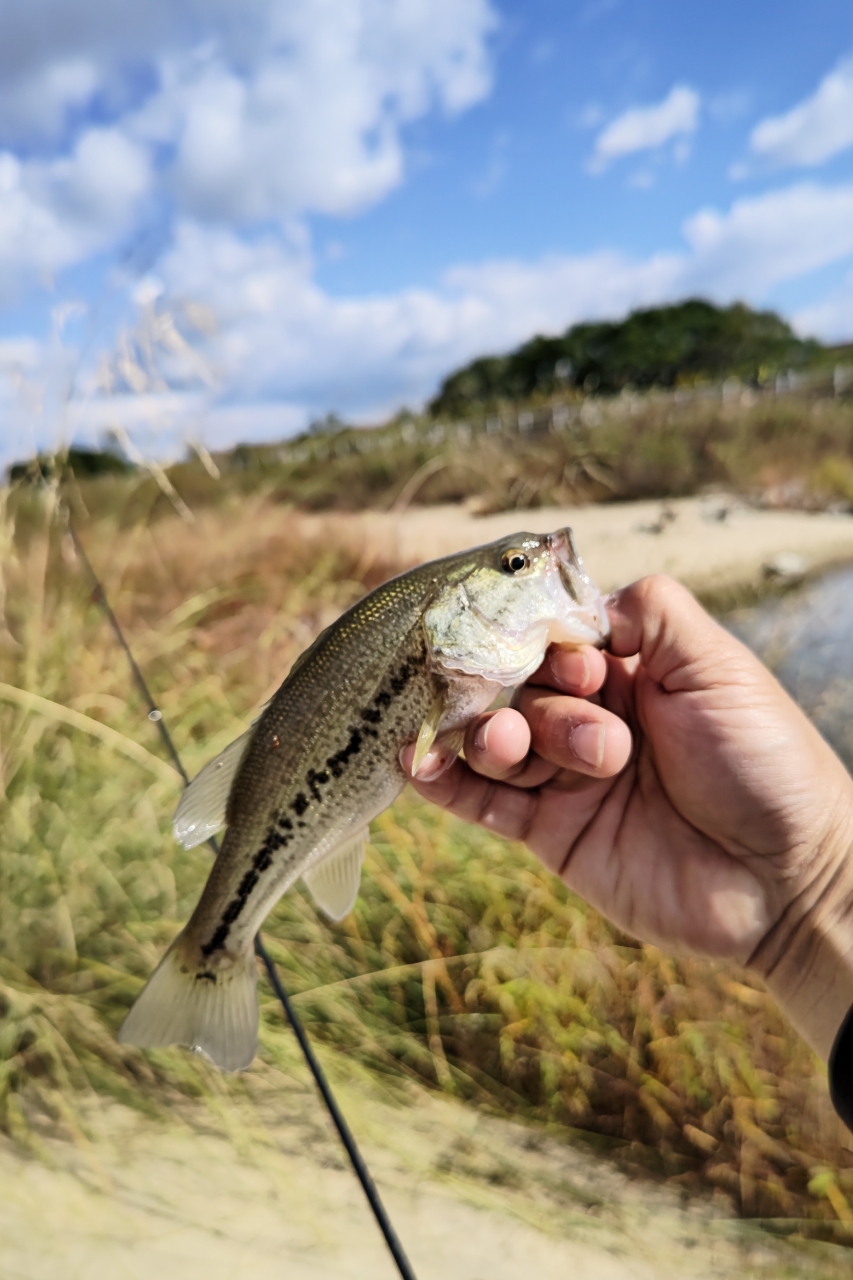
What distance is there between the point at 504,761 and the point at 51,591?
136 inches

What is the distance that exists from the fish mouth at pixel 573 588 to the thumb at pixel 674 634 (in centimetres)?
29

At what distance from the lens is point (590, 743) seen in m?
1.92

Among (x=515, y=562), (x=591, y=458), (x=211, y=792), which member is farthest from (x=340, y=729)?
(x=591, y=458)

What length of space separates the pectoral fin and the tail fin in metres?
0.60

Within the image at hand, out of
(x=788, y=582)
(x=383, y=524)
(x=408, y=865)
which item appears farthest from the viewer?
(x=788, y=582)

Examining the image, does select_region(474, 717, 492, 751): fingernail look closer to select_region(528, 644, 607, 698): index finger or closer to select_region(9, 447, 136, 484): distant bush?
select_region(528, 644, 607, 698): index finger

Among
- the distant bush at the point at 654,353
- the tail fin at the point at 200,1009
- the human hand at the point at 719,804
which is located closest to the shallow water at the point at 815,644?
the human hand at the point at 719,804

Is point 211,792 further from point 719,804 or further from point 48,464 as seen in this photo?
point 48,464

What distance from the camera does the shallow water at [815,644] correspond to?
609 centimetres

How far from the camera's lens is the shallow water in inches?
240

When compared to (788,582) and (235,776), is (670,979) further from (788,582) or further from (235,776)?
(788,582)

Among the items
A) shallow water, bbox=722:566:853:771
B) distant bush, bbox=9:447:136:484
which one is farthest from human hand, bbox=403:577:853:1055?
shallow water, bbox=722:566:853:771

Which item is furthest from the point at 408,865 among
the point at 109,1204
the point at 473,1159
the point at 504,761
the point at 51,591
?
the point at 51,591

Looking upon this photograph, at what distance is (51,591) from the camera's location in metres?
4.45
